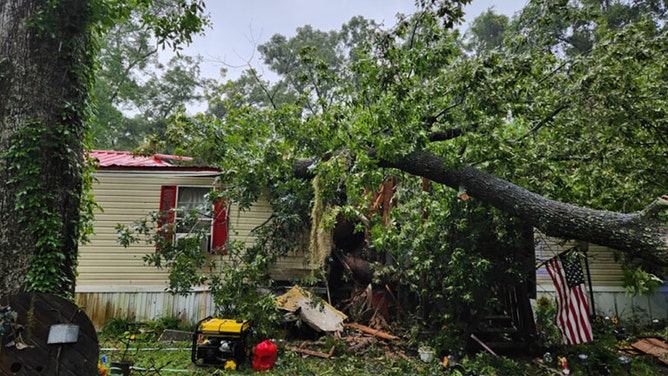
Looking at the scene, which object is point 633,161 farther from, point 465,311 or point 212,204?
point 212,204

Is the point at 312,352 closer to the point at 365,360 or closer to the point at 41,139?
the point at 365,360

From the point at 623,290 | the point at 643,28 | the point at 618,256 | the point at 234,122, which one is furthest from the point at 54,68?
the point at 623,290

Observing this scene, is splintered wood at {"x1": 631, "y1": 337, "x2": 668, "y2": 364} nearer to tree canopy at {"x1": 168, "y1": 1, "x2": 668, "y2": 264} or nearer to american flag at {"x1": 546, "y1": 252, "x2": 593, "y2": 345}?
american flag at {"x1": 546, "y1": 252, "x2": 593, "y2": 345}

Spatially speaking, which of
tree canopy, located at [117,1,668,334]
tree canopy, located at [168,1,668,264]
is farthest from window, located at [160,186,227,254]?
tree canopy, located at [168,1,668,264]

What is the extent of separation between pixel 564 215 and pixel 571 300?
2182mm

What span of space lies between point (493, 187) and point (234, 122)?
468cm

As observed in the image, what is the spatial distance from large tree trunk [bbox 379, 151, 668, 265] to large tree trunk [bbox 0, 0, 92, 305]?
4.07 meters

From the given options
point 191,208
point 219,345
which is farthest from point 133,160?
point 219,345

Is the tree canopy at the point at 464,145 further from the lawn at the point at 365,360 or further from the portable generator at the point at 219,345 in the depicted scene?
the portable generator at the point at 219,345

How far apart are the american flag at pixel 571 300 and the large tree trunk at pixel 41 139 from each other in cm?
696

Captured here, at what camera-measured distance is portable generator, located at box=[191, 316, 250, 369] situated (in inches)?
223

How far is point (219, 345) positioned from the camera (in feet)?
18.8

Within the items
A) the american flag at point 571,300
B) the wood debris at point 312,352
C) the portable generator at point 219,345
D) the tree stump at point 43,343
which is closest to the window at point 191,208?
the portable generator at point 219,345

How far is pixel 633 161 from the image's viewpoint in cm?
617
